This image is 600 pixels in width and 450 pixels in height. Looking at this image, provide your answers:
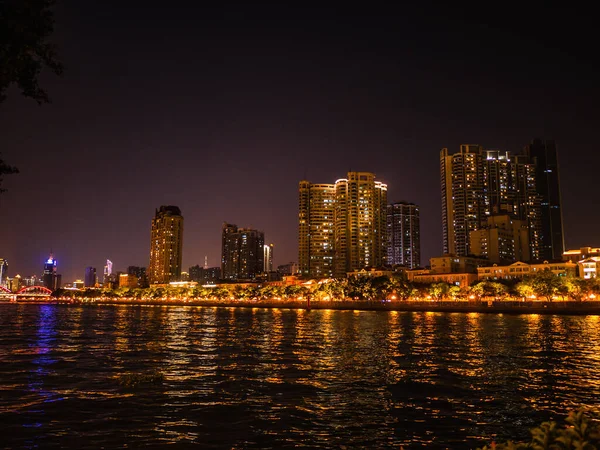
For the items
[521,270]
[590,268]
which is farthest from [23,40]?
[521,270]

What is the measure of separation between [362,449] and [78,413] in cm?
1342

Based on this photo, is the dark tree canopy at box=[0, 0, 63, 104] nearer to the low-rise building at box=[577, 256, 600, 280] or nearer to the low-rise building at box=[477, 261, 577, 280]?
the low-rise building at box=[477, 261, 577, 280]

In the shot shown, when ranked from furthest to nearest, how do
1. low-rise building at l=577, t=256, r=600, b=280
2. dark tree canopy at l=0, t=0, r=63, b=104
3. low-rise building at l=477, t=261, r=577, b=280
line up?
low-rise building at l=477, t=261, r=577, b=280
low-rise building at l=577, t=256, r=600, b=280
dark tree canopy at l=0, t=0, r=63, b=104

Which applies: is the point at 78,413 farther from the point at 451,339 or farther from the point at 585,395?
the point at 451,339

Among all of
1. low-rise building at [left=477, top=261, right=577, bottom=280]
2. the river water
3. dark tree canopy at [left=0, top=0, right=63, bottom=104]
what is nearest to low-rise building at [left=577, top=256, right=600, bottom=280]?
low-rise building at [left=477, top=261, right=577, bottom=280]

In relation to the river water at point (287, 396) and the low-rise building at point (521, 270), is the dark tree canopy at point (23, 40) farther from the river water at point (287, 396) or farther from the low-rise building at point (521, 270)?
the low-rise building at point (521, 270)

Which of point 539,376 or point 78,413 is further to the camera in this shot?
point 539,376

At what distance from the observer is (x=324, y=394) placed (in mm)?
25422

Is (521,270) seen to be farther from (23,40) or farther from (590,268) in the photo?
(23,40)

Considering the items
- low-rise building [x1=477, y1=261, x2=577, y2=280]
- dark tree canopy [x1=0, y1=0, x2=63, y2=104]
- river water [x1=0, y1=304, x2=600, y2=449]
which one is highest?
dark tree canopy [x1=0, y1=0, x2=63, y2=104]

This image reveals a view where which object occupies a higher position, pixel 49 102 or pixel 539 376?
pixel 49 102

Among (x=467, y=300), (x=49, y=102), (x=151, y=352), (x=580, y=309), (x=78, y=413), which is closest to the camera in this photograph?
(x=49, y=102)

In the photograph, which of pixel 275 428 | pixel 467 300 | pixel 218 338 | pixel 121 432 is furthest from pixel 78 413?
pixel 467 300

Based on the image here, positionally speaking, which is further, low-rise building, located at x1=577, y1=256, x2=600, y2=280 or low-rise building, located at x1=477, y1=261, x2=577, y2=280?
low-rise building, located at x1=477, y1=261, x2=577, y2=280
